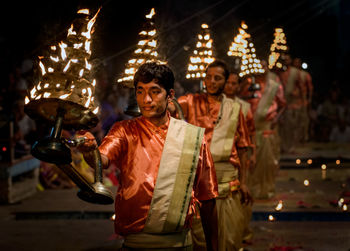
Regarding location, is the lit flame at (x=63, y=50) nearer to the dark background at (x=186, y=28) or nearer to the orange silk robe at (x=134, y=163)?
the dark background at (x=186, y=28)

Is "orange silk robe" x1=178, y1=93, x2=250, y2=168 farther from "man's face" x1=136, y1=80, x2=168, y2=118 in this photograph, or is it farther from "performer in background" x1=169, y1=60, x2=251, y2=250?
"man's face" x1=136, y1=80, x2=168, y2=118

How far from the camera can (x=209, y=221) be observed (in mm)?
3924

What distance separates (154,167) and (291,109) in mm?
12711

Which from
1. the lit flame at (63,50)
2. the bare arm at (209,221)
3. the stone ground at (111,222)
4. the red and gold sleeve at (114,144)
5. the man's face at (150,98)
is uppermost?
the lit flame at (63,50)

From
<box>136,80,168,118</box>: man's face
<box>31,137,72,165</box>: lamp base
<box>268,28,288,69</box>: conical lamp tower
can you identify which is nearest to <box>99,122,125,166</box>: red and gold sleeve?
<box>136,80,168,118</box>: man's face

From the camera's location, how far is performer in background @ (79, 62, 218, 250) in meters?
3.51

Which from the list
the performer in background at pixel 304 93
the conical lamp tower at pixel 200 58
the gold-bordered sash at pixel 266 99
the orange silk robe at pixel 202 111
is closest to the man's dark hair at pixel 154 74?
the orange silk robe at pixel 202 111

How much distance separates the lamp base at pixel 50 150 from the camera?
9.16 ft

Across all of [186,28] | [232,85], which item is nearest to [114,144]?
[232,85]

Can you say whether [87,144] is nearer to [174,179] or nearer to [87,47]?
[87,47]

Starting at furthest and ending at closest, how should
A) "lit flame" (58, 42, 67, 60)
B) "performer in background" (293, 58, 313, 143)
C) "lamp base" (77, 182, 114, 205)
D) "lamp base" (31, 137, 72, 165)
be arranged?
"performer in background" (293, 58, 313, 143), "lamp base" (77, 182, 114, 205), "lit flame" (58, 42, 67, 60), "lamp base" (31, 137, 72, 165)

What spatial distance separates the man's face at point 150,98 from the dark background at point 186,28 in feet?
1.25

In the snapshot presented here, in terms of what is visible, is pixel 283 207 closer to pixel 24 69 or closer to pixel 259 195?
pixel 259 195

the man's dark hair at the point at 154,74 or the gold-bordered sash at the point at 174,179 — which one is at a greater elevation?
the man's dark hair at the point at 154,74
